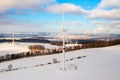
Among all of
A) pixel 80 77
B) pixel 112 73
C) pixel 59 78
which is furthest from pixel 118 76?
pixel 59 78

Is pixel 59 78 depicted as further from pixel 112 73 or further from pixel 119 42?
pixel 119 42

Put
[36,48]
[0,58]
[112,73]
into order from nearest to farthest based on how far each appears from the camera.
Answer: [112,73]
[0,58]
[36,48]

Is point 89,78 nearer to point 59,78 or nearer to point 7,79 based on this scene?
point 59,78

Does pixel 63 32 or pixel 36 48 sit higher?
pixel 63 32

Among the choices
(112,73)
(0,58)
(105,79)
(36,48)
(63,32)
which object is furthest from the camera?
(36,48)

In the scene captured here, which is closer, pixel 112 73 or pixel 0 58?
pixel 112 73

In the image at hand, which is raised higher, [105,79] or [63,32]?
[63,32]

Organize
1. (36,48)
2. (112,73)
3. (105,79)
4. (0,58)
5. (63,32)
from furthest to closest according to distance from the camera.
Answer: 1. (36,48)
2. (0,58)
3. (63,32)
4. (112,73)
5. (105,79)

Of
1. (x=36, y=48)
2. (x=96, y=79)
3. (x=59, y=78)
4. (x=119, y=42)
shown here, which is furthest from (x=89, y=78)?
(x=119, y=42)

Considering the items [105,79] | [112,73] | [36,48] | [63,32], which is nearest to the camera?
[105,79]
